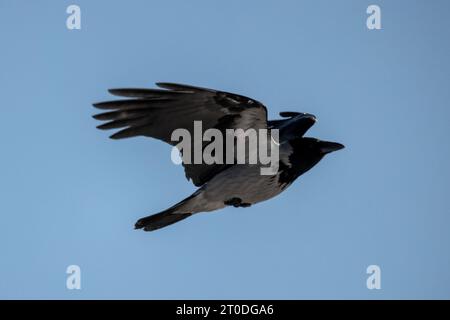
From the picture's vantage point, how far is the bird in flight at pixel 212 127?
11.3m

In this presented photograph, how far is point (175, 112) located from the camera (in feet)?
37.6

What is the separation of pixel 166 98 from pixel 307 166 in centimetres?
237

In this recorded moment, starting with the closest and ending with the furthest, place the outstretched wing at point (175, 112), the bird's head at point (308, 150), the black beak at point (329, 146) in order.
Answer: the outstretched wing at point (175, 112) < the bird's head at point (308, 150) < the black beak at point (329, 146)

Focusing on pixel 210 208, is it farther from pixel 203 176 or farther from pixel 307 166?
pixel 307 166

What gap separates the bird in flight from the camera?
37.1 feet

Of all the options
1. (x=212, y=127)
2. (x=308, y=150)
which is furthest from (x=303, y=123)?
(x=212, y=127)

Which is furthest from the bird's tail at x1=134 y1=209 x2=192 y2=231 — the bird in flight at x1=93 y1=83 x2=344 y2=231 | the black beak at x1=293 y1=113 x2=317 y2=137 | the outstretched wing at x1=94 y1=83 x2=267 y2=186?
the black beak at x1=293 y1=113 x2=317 y2=137

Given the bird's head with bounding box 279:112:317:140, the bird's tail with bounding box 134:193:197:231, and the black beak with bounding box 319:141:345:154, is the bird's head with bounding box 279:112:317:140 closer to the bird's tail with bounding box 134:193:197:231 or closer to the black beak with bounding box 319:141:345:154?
the black beak with bounding box 319:141:345:154

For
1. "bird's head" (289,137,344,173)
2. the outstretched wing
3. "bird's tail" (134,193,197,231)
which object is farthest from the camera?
"bird's head" (289,137,344,173)

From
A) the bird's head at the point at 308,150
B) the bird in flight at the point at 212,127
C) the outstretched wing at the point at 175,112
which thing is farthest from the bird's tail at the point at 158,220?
the bird's head at the point at 308,150

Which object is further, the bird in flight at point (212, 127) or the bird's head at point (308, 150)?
the bird's head at point (308, 150)

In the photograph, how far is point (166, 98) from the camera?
1134 centimetres

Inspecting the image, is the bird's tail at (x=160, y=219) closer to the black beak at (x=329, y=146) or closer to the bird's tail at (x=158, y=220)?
the bird's tail at (x=158, y=220)
